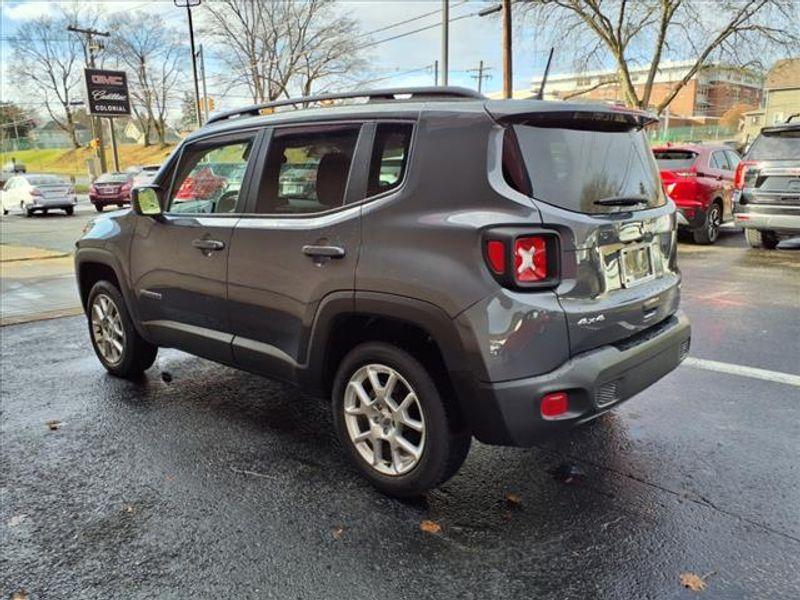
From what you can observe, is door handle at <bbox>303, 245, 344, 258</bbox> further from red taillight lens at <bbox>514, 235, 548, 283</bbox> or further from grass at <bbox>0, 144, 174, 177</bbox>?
grass at <bbox>0, 144, 174, 177</bbox>

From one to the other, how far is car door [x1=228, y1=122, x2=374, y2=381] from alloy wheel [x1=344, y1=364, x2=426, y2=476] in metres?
0.38

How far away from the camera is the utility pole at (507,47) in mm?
19219

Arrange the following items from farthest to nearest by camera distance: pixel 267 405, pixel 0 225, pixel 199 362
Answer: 1. pixel 0 225
2. pixel 199 362
3. pixel 267 405

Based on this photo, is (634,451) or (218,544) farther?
(634,451)

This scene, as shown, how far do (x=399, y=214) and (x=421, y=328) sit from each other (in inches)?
20.8

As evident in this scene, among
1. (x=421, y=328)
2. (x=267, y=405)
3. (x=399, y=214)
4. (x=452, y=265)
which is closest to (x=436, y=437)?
(x=421, y=328)

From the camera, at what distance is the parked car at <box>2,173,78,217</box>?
78.3 feet

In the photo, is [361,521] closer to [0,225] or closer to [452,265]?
[452,265]

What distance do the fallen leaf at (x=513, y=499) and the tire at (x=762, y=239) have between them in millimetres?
9165

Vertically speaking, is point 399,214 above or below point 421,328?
above

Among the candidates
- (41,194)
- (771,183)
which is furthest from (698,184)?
(41,194)

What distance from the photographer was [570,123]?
2973 millimetres

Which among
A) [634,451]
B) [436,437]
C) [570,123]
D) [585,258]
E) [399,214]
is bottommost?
[634,451]

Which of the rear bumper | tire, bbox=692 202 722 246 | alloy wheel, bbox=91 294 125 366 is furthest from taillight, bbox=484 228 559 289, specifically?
tire, bbox=692 202 722 246
